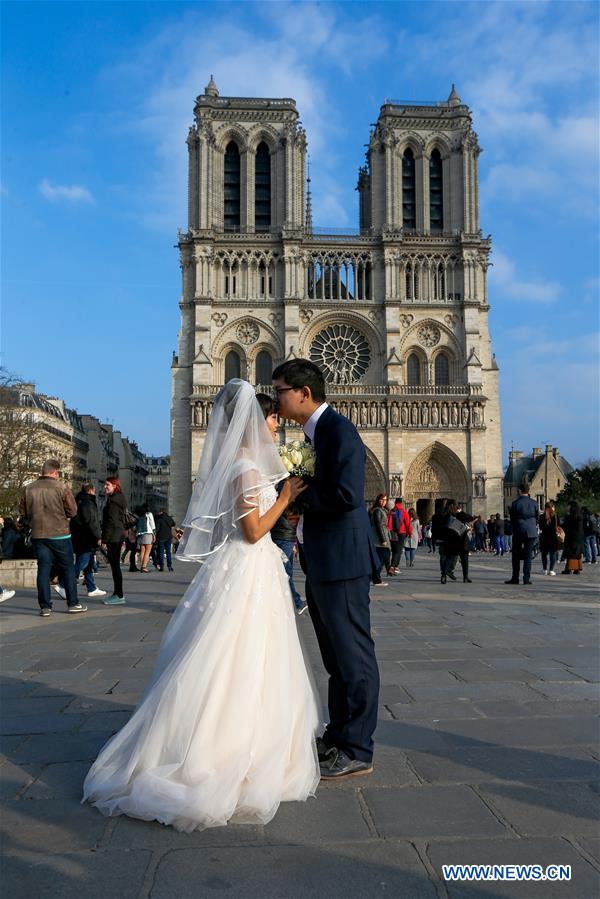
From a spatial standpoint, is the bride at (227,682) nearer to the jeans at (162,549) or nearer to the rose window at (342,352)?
the jeans at (162,549)

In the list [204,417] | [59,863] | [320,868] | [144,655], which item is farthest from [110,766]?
[204,417]

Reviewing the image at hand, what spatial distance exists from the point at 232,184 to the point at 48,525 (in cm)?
3576

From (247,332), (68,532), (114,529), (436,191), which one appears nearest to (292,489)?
(68,532)

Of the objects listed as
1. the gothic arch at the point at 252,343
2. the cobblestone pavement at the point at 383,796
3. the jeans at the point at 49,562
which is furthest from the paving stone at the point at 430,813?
the gothic arch at the point at 252,343

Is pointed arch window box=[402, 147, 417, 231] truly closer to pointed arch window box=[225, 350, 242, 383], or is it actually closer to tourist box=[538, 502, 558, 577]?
pointed arch window box=[225, 350, 242, 383]

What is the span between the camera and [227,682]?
304 centimetres

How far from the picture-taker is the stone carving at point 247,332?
39.1 meters

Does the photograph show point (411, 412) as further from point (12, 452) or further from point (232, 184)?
point (12, 452)

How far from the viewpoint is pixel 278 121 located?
40.3 m

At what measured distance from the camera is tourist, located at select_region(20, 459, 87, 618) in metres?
8.55

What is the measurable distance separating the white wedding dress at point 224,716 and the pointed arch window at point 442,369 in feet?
125

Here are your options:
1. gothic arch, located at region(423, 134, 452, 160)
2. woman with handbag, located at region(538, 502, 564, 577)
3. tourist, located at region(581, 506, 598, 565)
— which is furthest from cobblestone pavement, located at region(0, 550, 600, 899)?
gothic arch, located at region(423, 134, 452, 160)

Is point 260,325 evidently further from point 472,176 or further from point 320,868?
point 320,868

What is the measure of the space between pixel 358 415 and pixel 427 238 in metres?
10.2
